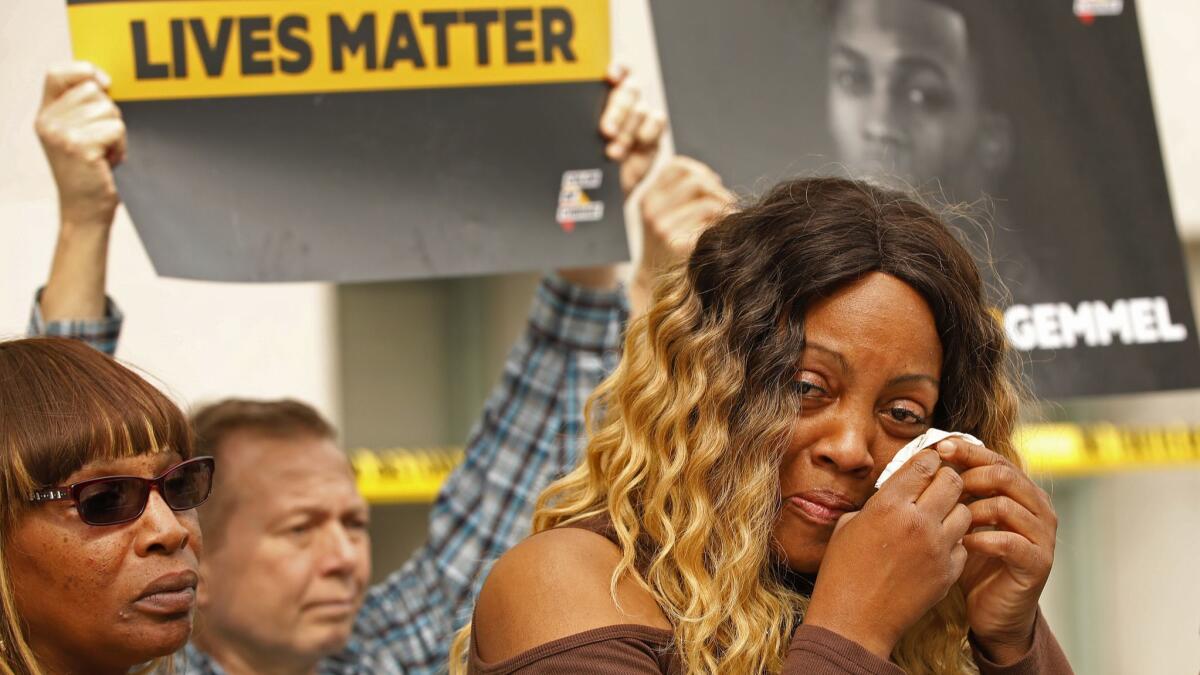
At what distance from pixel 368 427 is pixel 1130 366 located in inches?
173

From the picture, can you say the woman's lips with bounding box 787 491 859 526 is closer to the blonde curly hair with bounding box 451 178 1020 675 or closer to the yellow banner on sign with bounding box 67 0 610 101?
the blonde curly hair with bounding box 451 178 1020 675

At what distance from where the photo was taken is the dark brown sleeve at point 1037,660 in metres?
2.00

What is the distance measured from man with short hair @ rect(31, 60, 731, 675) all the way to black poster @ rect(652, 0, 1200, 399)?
0.18 m

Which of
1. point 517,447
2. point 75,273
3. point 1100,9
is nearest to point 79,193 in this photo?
point 75,273

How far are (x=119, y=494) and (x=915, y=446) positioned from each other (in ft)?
3.41

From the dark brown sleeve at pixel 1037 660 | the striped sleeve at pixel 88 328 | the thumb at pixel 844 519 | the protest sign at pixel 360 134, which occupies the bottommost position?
the dark brown sleeve at pixel 1037 660

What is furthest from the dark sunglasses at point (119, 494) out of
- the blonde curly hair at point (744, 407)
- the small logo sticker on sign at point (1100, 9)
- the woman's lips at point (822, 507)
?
the small logo sticker on sign at point (1100, 9)

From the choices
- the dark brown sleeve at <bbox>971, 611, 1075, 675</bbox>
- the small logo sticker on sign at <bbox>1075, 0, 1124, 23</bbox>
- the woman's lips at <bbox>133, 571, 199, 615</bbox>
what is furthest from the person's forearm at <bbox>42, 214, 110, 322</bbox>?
the small logo sticker on sign at <bbox>1075, 0, 1124, 23</bbox>

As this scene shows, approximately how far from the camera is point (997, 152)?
296cm

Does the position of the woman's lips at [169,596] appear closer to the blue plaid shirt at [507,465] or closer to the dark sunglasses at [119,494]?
the dark sunglasses at [119,494]

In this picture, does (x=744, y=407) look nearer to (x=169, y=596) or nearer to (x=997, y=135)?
(x=169, y=596)

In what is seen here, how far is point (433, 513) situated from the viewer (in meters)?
3.21

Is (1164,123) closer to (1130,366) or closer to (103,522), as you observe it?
(1130,366)

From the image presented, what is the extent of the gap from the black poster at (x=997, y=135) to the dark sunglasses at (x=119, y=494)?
125 centimetres
